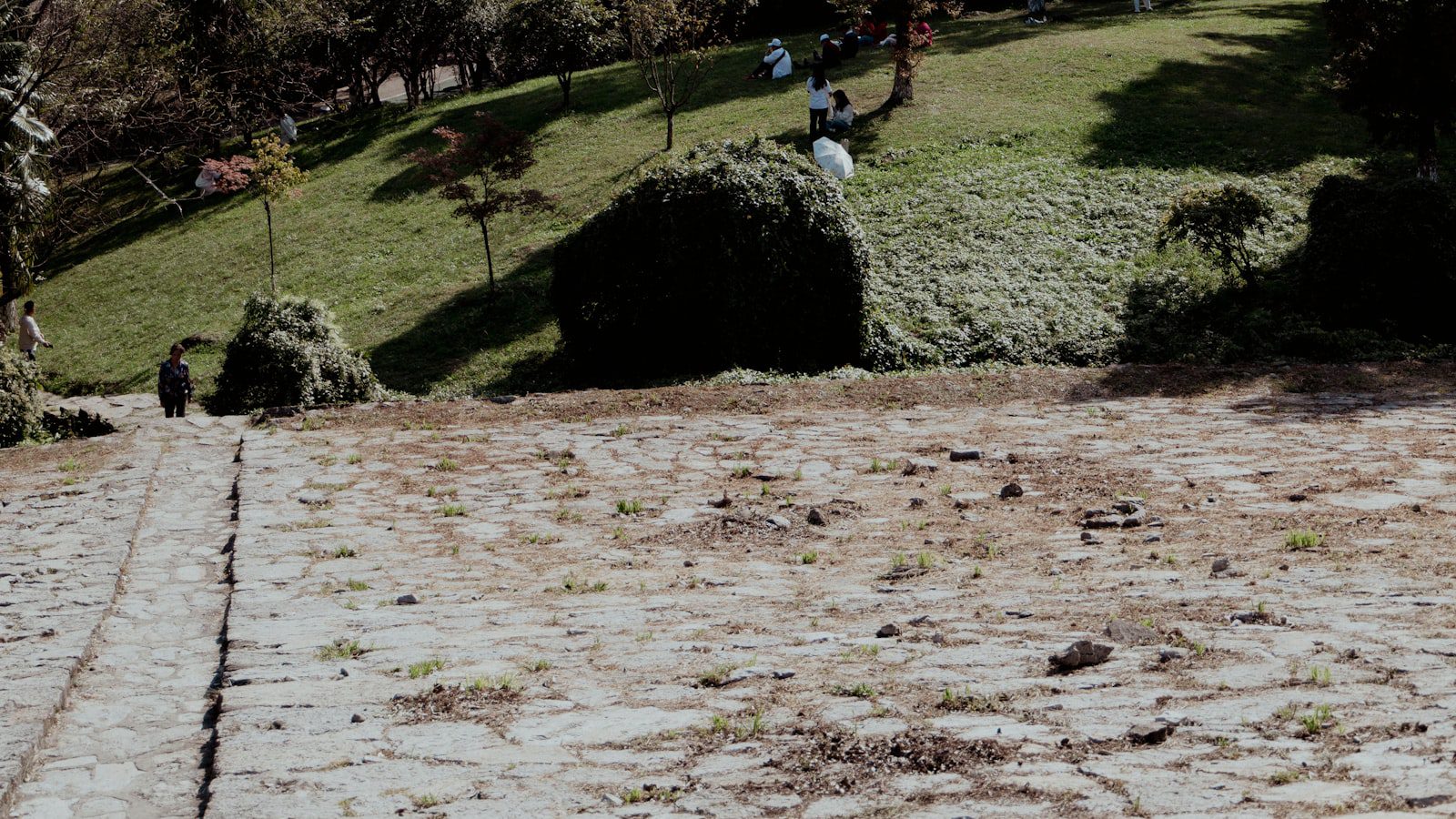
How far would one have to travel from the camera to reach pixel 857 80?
1102 inches

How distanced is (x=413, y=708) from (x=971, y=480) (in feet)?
18.0

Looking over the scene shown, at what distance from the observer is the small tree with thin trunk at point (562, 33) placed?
2986 centimetres

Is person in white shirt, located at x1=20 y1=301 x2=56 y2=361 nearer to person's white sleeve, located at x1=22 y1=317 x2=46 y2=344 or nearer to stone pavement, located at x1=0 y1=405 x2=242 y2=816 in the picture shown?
person's white sleeve, located at x1=22 y1=317 x2=46 y2=344

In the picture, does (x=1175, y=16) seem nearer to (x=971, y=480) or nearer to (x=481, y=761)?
(x=971, y=480)

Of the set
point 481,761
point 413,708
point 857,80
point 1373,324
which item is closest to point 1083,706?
point 481,761

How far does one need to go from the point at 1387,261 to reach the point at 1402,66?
18.4 feet

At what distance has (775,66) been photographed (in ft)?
98.4

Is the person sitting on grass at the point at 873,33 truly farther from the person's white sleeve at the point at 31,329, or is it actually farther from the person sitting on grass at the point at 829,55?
the person's white sleeve at the point at 31,329

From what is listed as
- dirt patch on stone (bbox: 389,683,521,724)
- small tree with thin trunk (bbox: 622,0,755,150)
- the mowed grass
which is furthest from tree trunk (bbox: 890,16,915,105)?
dirt patch on stone (bbox: 389,683,521,724)

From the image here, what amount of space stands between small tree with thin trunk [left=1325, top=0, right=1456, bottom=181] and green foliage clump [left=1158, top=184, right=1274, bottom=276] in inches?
173

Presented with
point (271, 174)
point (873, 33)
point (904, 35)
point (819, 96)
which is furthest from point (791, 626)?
point (873, 33)

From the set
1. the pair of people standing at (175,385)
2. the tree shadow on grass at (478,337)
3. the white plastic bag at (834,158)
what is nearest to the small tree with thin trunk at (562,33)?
the white plastic bag at (834,158)

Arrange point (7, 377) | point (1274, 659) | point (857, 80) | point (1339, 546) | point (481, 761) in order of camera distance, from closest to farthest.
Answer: point (481, 761) → point (1274, 659) → point (1339, 546) → point (7, 377) → point (857, 80)

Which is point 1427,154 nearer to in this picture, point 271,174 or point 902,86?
point 902,86
